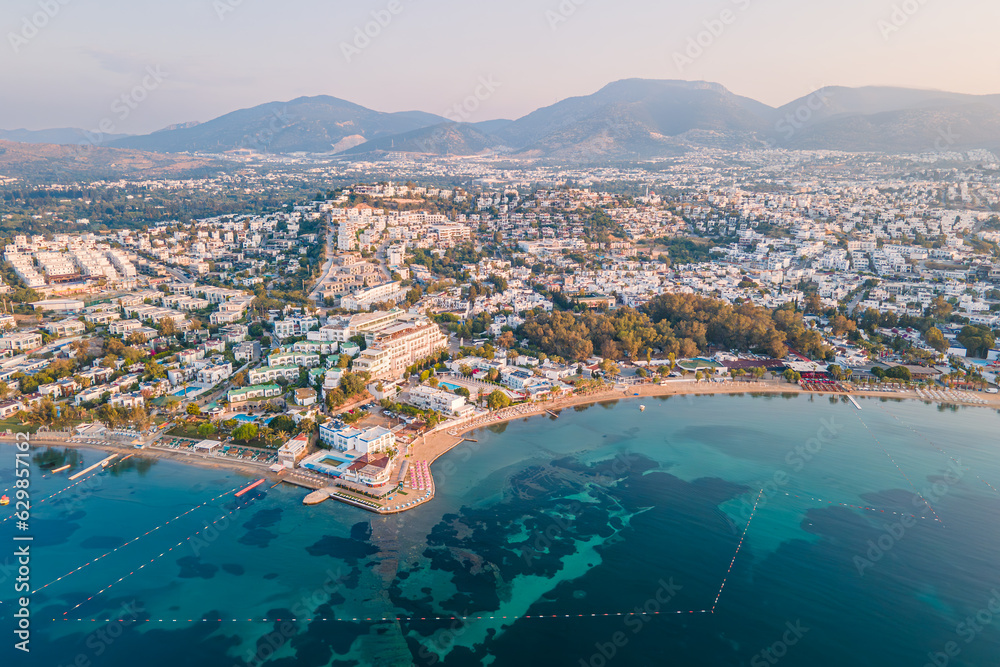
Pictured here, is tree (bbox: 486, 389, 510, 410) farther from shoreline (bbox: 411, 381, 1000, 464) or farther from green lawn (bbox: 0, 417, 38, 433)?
green lawn (bbox: 0, 417, 38, 433)

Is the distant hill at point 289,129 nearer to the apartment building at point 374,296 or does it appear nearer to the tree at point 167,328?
the apartment building at point 374,296

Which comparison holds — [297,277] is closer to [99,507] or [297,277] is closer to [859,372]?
[99,507]

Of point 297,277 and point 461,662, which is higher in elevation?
point 297,277

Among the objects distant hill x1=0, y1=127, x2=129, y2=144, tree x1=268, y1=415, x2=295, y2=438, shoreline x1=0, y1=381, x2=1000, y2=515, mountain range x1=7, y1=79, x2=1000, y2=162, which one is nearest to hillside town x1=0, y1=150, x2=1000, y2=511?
tree x1=268, y1=415, x2=295, y2=438

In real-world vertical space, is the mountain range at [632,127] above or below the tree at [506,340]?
above

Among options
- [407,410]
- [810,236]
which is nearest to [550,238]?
[810,236]

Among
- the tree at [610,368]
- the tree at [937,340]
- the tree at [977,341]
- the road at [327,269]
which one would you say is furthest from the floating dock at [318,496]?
the tree at [977,341]
